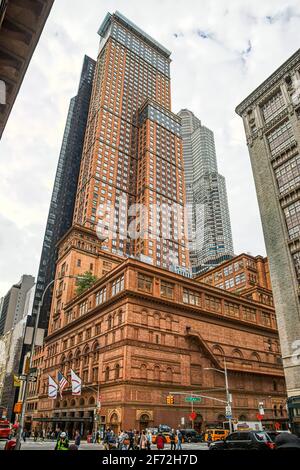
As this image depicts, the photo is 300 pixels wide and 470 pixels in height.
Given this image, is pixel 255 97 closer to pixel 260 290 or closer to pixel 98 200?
pixel 260 290

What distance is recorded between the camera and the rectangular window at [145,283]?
55.1 meters

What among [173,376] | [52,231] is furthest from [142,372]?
[52,231]

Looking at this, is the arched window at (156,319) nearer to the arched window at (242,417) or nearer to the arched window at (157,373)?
the arched window at (157,373)

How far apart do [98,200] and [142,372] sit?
7807 cm

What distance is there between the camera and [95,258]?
294 feet

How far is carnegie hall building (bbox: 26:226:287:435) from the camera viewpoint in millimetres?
48219

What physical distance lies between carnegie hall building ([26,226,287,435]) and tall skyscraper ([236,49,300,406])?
12784mm

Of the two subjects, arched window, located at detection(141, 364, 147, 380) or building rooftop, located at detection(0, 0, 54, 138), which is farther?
arched window, located at detection(141, 364, 147, 380)

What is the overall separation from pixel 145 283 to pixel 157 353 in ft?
36.4

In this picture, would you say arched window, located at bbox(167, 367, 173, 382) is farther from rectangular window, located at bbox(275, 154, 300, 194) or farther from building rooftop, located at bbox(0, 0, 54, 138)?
building rooftop, located at bbox(0, 0, 54, 138)

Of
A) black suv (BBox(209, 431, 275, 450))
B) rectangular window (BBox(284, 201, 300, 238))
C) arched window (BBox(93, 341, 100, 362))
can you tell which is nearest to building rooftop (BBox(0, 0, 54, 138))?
black suv (BBox(209, 431, 275, 450))

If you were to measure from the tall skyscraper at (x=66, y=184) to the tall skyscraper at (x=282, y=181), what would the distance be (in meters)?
91.9

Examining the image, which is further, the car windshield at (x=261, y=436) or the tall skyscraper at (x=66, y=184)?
the tall skyscraper at (x=66, y=184)

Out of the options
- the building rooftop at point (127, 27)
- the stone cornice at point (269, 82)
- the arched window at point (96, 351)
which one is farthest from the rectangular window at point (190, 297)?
the building rooftop at point (127, 27)
